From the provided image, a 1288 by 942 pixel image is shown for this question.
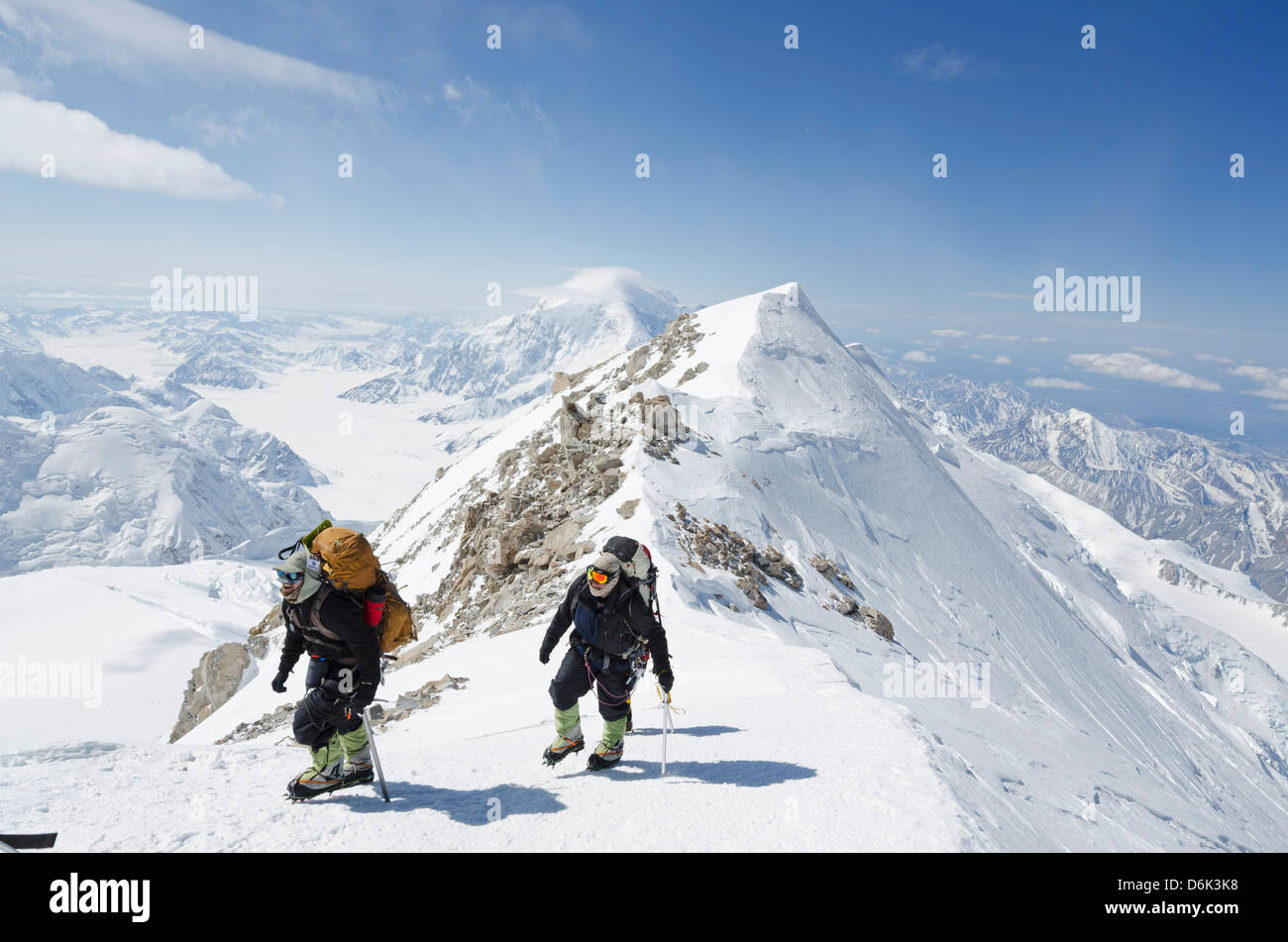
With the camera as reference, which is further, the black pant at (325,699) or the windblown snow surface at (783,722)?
the black pant at (325,699)

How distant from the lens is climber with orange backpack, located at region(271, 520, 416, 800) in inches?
195

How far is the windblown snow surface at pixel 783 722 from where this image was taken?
4.86 meters

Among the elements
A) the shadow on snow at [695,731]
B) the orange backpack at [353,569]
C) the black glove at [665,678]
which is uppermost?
the orange backpack at [353,569]

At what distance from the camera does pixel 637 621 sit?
6105 mm

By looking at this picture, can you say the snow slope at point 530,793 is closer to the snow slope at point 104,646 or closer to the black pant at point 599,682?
the black pant at point 599,682

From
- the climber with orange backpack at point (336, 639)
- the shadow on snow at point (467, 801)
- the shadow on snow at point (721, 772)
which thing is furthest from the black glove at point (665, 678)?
the climber with orange backpack at point (336, 639)

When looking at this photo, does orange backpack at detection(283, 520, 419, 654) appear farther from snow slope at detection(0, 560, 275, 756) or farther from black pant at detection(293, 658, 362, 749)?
snow slope at detection(0, 560, 275, 756)

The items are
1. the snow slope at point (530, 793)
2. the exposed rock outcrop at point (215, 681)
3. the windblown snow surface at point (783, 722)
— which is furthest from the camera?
the exposed rock outcrop at point (215, 681)

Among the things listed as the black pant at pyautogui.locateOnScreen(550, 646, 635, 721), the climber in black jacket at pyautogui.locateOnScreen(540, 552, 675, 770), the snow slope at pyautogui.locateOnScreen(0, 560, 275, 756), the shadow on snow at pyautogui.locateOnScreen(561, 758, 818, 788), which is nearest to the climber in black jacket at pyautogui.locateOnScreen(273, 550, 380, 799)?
the climber in black jacket at pyautogui.locateOnScreen(540, 552, 675, 770)

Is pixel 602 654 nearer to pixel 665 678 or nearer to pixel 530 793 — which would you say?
pixel 665 678

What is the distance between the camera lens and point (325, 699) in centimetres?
533

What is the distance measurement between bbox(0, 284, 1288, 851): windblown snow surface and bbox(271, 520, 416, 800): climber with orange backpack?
33 cm

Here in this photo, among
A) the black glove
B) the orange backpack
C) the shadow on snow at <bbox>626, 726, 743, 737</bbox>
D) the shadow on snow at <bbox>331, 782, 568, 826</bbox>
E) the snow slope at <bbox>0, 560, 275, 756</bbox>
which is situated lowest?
the snow slope at <bbox>0, 560, 275, 756</bbox>
